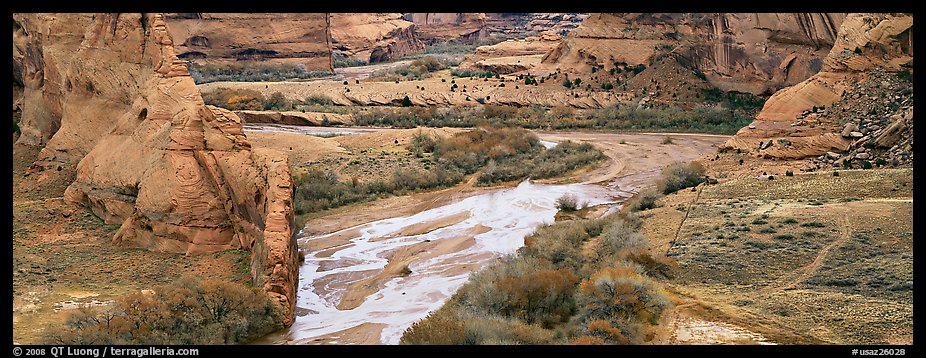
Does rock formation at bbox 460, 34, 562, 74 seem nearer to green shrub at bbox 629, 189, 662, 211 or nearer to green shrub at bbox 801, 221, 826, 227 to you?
green shrub at bbox 629, 189, 662, 211

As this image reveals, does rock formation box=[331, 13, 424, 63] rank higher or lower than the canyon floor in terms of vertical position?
lower

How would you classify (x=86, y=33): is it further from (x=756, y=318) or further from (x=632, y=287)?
(x=756, y=318)

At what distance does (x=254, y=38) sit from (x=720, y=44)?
Answer: 1282 inches

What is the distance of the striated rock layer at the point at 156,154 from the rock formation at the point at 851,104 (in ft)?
52.8

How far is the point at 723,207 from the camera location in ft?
71.3

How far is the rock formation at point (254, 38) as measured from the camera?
2448 inches

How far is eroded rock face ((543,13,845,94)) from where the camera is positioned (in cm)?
3938

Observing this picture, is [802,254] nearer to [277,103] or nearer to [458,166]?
[458,166]

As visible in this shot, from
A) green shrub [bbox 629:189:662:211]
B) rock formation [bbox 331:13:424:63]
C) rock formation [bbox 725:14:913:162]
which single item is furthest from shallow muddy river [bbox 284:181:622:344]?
rock formation [bbox 331:13:424:63]

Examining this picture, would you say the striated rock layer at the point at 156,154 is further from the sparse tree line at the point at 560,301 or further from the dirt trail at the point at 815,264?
the dirt trail at the point at 815,264

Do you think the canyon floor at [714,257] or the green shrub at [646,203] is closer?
the canyon floor at [714,257]

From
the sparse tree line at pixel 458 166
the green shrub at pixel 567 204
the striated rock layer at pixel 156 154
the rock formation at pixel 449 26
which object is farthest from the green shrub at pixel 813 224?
the rock formation at pixel 449 26

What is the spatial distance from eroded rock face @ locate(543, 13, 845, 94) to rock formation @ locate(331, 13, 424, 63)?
24.6 m
